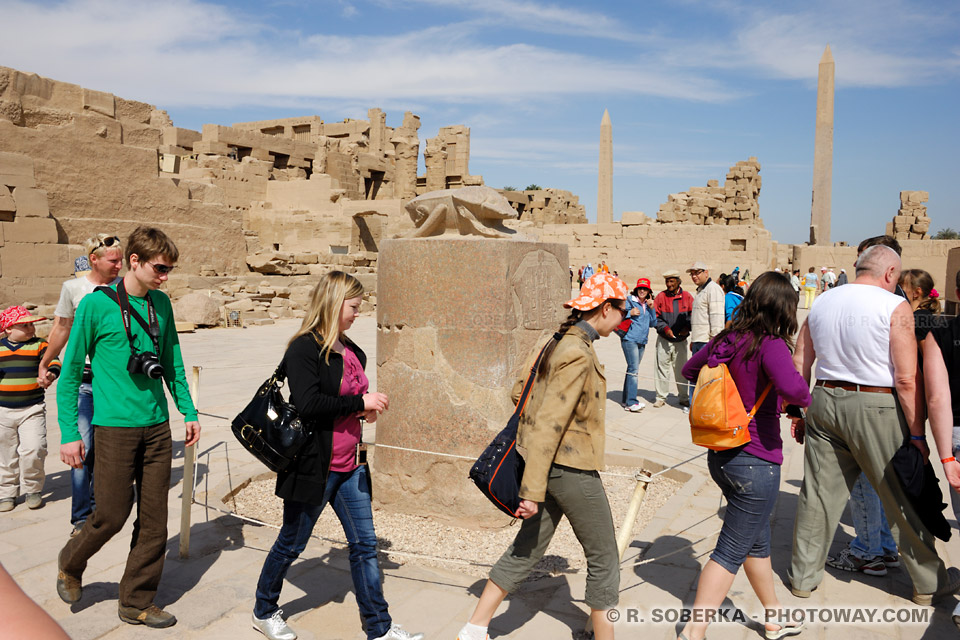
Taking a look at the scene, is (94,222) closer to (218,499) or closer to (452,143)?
(218,499)

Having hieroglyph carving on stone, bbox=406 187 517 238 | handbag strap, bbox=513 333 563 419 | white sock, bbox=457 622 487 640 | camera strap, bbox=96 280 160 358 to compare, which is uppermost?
hieroglyph carving on stone, bbox=406 187 517 238

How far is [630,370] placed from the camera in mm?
8773

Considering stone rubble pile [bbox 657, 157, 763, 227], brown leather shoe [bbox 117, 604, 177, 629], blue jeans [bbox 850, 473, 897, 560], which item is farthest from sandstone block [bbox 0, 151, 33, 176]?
stone rubble pile [bbox 657, 157, 763, 227]

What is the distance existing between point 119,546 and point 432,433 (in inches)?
73.8

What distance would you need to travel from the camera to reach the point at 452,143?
118 ft

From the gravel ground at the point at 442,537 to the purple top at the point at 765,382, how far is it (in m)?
1.38

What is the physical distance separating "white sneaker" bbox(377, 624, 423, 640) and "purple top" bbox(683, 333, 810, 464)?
1.61m

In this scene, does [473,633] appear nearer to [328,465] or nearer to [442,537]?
[328,465]

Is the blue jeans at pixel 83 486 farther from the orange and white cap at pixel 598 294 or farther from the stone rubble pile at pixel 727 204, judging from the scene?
the stone rubble pile at pixel 727 204

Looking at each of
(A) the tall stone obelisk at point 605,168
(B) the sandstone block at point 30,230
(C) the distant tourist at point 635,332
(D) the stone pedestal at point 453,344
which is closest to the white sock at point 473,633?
(D) the stone pedestal at point 453,344

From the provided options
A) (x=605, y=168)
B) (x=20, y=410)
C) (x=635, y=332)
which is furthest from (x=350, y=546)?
(x=605, y=168)

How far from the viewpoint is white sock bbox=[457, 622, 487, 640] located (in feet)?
9.32

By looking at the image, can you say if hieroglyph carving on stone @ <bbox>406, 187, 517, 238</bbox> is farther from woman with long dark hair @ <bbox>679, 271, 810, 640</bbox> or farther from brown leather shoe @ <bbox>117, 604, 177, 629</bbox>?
brown leather shoe @ <bbox>117, 604, 177, 629</bbox>

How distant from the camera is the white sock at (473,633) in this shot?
2.84 m
